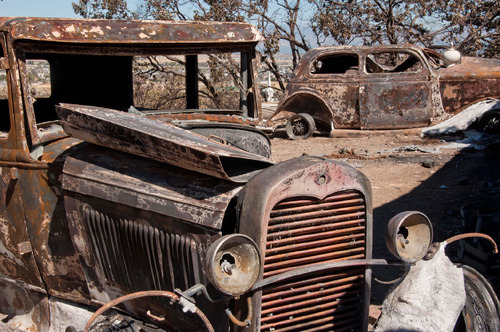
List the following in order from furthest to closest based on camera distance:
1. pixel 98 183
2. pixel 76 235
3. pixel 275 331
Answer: pixel 76 235 < pixel 98 183 < pixel 275 331

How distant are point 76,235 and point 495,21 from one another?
47.6 ft

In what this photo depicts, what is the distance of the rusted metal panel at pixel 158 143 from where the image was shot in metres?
2.35

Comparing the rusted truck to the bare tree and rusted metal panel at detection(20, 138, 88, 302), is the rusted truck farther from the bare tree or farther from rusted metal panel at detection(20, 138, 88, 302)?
the bare tree

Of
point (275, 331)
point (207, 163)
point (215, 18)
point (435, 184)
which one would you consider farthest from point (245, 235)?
point (215, 18)

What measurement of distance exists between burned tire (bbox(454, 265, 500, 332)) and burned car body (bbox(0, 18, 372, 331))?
72cm

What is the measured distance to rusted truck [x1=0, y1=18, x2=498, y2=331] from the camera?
2.34 m

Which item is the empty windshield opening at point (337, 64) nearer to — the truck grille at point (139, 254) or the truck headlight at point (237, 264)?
the truck grille at point (139, 254)

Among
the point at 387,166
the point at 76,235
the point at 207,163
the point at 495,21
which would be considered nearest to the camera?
the point at 207,163

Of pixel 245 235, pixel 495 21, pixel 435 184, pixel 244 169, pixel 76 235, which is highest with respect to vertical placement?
Answer: pixel 495 21

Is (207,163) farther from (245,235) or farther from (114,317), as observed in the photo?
(114,317)

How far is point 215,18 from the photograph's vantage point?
579 inches

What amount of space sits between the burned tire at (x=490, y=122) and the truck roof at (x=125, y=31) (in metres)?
7.07

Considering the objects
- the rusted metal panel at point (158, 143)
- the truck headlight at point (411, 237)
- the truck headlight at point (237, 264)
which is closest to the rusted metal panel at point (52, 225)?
the rusted metal panel at point (158, 143)

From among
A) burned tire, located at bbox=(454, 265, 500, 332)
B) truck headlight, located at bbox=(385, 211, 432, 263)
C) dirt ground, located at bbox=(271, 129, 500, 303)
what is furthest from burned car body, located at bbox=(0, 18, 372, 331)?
dirt ground, located at bbox=(271, 129, 500, 303)
